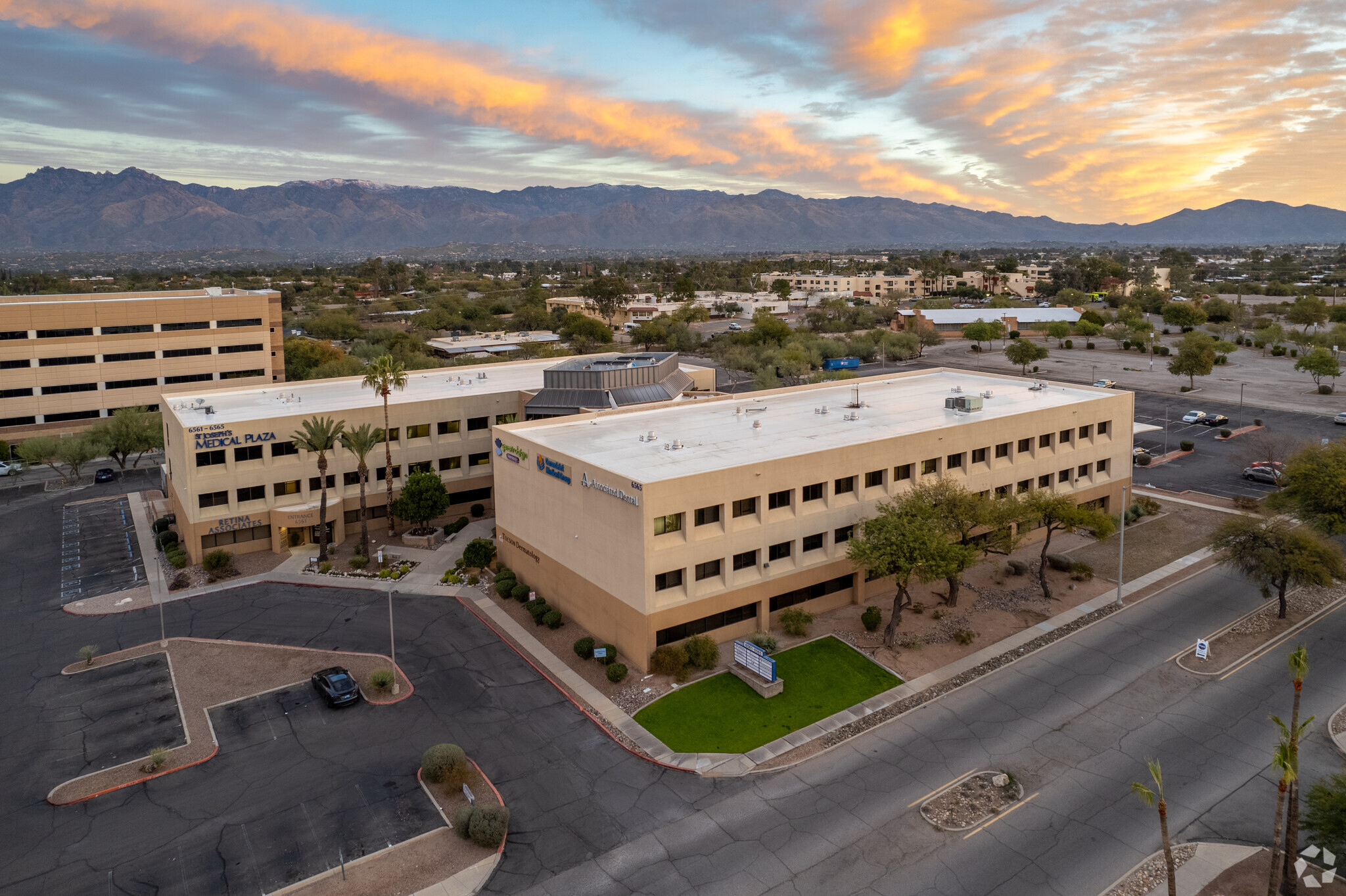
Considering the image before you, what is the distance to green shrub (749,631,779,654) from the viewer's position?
1522 inches

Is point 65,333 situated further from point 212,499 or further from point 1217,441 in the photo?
point 1217,441

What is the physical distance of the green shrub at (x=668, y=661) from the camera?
37.2 metres

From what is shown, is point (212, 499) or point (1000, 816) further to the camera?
point (212, 499)

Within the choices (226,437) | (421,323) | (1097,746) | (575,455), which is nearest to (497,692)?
(575,455)

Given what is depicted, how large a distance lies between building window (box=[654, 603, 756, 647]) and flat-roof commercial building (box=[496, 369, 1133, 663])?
3.0 inches

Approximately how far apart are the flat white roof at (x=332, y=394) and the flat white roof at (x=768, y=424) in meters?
17.6

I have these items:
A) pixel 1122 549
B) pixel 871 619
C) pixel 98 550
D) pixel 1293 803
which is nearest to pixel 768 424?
pixel 871 619

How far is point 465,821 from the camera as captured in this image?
27266mm

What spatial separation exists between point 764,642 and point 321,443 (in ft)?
105

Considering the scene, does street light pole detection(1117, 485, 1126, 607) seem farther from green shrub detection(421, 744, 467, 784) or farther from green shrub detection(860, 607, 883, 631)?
green shrub detection(421, 744, 467, 784)

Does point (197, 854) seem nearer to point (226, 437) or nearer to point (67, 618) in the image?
point (67, 618)

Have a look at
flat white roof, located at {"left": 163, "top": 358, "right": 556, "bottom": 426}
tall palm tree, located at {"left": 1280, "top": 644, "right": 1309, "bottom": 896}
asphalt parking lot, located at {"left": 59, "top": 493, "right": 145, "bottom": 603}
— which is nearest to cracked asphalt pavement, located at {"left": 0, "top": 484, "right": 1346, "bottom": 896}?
tall palm tree, located at {"left": 1280, "top": 644, "right": 1309, "bottom": 896}

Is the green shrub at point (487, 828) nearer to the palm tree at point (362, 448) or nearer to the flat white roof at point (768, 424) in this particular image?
the flat white roof at point (768, 424)

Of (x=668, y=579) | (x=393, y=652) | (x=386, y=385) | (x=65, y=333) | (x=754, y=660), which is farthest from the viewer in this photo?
(x=65, y=333)
